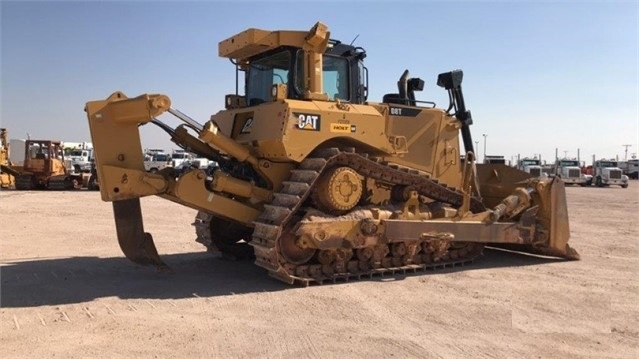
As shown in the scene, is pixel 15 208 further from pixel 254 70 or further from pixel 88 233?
pixel 254 70

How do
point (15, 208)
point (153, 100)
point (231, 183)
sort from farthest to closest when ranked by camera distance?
1. point (15, 208)
2. point (231, 183)
3. point (153, 100)

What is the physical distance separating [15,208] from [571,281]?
1725 cm

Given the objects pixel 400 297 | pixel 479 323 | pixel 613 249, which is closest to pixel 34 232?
pixel 400 297

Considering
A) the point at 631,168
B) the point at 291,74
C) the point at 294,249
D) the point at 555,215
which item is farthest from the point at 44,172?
the point at 631,168

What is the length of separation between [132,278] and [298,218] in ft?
8.57

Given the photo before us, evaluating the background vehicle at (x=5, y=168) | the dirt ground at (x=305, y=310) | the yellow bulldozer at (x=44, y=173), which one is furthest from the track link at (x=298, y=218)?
the background vehicle at (x=5, y=168)

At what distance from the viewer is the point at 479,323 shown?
6129 mm

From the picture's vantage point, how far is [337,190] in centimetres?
792

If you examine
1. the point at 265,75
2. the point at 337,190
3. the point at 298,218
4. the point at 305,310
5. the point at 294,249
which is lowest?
the point at 305,310

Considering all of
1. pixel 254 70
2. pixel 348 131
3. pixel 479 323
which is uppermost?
pixel 254 70

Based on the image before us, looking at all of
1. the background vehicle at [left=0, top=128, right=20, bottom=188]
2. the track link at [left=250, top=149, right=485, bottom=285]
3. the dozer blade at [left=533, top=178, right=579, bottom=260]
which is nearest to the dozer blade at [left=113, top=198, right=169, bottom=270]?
the track link at [left=250, top=149, right=485, bottom=285]

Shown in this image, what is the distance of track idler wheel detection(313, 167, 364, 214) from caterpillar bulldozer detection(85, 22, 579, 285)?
2cm

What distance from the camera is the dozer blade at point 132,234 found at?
7688 millimetres

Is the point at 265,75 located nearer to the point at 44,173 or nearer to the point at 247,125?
the point at 247,125
